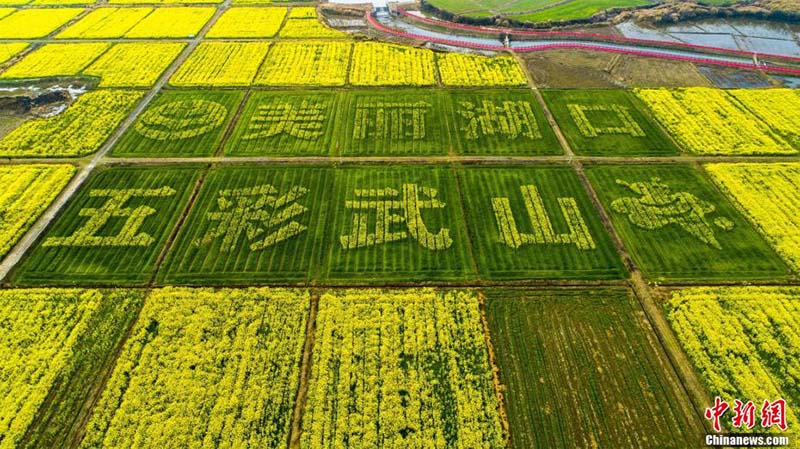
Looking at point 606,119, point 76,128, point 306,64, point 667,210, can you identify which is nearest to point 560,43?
point 606,119

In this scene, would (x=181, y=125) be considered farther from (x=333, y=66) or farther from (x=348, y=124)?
(x=333, y=66)

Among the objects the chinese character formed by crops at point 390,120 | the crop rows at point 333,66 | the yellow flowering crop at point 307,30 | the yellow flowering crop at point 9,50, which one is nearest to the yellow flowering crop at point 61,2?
the yellow flowering crop at point 9,50

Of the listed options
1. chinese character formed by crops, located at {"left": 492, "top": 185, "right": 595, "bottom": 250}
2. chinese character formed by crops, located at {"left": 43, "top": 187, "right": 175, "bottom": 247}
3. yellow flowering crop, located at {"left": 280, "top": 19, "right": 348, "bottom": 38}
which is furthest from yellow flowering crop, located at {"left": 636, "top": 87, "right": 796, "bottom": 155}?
chinese character formed by crops, located at {"left": 43, "top": 187, "right": 175, "bottom": 247}

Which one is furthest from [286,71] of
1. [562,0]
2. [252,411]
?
[562,0]

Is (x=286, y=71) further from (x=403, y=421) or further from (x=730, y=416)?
(x=730, y=416)

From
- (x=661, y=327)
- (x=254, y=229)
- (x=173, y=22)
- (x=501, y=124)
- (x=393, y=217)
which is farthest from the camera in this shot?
(x=173, y=22)
